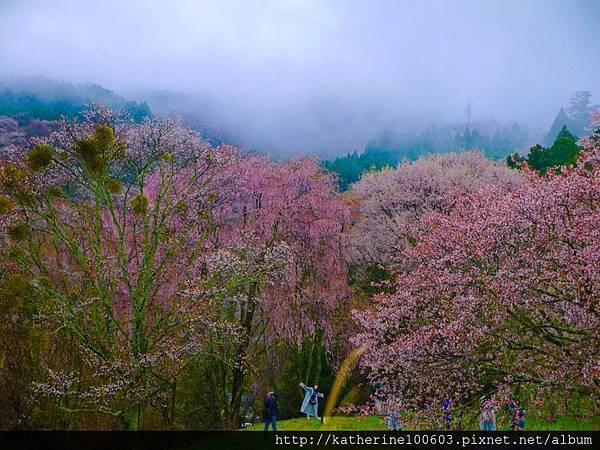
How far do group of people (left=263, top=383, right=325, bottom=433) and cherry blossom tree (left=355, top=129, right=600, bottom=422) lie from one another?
694cm

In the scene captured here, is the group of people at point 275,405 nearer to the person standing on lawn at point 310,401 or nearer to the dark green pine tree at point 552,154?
the person standing on lawn at point 310,401

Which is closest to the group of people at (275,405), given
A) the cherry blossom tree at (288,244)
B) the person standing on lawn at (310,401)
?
the person standing on lawn at (310,401)

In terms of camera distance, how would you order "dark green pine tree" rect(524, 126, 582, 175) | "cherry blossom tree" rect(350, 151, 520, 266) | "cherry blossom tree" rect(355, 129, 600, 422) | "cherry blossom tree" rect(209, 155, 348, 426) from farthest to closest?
"dark green pine tree" rect(524, 126, 582, 175)
"cherry blossom tree" rect(350, 151, 520, 266)
"cherry blossom tree" rect(209, 155, 348, 426)
"cherry blossom tree" rect(355, 129, 600, 422)

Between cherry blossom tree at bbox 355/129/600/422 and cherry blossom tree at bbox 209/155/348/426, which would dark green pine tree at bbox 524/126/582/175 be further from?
cherry blossom tree at bbox 355/129/600/422

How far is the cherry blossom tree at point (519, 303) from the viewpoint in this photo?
8680mm

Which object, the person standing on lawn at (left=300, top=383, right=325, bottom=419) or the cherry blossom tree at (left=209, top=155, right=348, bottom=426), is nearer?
the person standing on lawn at (left=300, top=383, right=325, bottom=419)

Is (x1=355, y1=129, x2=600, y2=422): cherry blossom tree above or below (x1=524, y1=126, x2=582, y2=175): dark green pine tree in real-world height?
below

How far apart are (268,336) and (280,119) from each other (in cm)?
11556

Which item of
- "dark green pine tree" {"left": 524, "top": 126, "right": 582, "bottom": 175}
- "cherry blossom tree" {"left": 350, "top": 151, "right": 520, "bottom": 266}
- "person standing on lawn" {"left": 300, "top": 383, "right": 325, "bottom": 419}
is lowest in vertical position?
"person standing on lawn" {"left": 300, "top": 383, "right": 325, "bottom": 419}

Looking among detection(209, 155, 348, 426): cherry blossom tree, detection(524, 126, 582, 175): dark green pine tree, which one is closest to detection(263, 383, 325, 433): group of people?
detection(209, 155, 348, 426): cherry blossom tree

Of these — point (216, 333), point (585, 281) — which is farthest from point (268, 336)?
point (585, 281)

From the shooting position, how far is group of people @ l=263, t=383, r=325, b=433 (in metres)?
17.6

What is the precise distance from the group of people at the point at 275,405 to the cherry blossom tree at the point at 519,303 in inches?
273

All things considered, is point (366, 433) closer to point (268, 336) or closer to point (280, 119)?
point (268, 336)
